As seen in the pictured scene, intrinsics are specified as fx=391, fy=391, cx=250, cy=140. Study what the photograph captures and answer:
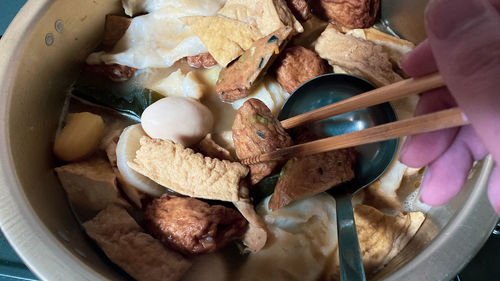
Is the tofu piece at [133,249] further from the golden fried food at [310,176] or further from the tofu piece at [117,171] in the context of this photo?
the golden fried food at [310,176]

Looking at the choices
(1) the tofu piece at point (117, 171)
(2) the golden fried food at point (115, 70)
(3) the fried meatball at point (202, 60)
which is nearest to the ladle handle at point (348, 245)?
(1) the tofu piece at point (117, 171)

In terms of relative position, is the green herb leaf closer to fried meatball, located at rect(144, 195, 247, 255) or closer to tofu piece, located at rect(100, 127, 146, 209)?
fried meatball, located at rect(144, 195, 247, 255)

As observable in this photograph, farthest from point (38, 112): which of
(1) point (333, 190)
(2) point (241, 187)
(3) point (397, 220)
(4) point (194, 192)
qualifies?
(3) point (397, 220)

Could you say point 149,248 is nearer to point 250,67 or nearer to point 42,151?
point 42,151

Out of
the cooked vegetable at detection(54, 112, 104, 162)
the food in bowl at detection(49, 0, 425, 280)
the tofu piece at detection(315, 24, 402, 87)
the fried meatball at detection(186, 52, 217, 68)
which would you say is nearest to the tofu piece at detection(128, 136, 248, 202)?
the food in bowl at detection(49, 0, 425, 280)

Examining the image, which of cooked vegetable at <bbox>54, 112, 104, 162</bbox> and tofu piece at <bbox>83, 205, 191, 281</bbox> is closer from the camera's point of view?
tofu piece at <bbox>83, 205, 191, 281</bbox>

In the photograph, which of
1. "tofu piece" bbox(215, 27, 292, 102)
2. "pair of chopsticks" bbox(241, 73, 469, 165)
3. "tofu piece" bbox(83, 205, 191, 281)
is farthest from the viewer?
"tofu piece" bbox(215, 27, 292, 102)
